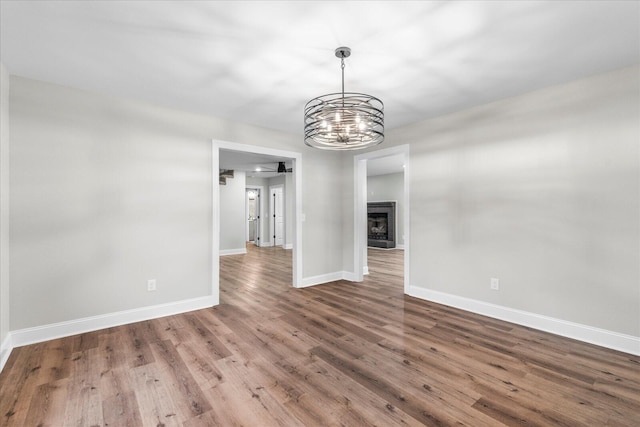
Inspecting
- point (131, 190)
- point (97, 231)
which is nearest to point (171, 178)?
point (131, 190)

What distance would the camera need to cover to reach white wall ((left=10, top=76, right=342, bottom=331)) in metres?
2.63

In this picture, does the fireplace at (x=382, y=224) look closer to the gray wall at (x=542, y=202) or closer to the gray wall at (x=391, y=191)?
the gray wall at (x=391, y=191)

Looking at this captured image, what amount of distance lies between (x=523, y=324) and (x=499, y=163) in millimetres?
1746

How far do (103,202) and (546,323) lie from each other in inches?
184

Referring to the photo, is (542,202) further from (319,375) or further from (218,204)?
(218,204)

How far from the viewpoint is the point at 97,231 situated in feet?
9.66

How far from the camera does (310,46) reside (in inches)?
85.3

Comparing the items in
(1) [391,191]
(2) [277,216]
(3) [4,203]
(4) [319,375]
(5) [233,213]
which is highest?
(1) [391,191]

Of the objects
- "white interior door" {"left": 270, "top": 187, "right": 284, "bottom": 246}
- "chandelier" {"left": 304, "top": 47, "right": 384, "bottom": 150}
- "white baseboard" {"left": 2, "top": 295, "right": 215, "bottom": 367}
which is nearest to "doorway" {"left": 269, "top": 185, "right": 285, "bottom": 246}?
"white interior door" {"left": 270, "top": 187, "right": 284, "bottom": 246}

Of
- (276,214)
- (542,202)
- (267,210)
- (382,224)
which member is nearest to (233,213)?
(267,210)

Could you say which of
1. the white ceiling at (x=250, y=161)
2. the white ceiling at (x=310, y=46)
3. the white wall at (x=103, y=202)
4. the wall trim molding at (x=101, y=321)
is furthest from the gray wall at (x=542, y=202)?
the wall trim molding at (x=101, y=321)

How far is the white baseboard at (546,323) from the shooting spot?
2475 millimetres

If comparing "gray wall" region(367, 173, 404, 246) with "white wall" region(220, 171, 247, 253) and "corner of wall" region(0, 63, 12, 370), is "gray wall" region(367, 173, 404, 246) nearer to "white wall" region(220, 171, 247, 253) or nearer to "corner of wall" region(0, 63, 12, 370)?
"white wall" region(220, 171, 247, 253)

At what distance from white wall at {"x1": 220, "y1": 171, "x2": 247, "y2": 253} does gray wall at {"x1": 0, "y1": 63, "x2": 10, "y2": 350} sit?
5.75m
